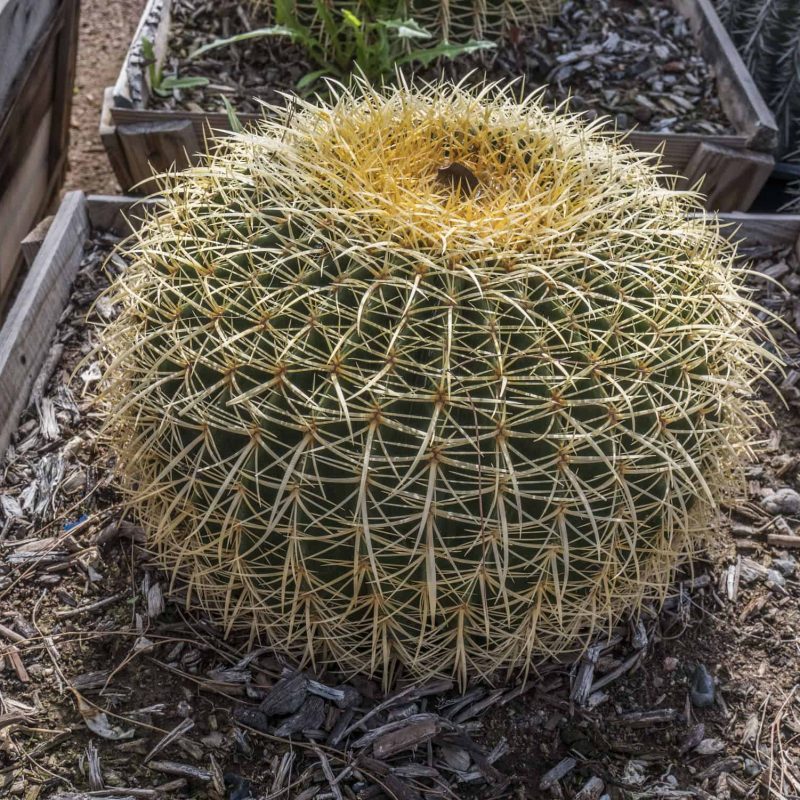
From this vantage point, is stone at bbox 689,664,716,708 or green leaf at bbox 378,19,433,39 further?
green leaf at bbox 378,19,433,39

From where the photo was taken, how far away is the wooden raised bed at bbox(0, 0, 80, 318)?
2.83m

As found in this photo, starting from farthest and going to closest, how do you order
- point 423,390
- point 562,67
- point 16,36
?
point 562,67, point 16,36, point 423,390

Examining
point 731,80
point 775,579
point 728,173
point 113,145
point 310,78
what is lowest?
point 775,579

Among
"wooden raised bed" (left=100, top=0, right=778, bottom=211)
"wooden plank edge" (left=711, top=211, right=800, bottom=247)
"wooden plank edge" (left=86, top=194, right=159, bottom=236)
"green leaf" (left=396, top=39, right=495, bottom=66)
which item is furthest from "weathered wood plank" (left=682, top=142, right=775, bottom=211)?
"wooden plank edge" (left=86, top=194, right=159, bottom=236)

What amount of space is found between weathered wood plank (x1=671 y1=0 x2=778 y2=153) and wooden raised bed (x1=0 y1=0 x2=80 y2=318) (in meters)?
2.60

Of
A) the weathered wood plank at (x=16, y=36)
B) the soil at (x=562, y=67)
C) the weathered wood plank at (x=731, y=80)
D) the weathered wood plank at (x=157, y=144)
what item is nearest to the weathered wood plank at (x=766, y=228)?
the weathered wood plank at (x=731, y=80)

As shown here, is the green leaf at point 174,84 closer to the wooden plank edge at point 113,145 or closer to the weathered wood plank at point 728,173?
the wooden plank edge at point 113,145

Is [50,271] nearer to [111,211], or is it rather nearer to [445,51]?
[111,211]

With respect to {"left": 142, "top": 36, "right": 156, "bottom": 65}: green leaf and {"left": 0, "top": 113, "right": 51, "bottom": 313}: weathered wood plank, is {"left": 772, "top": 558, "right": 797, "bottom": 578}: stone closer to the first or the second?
{"left": 0, "top": 113, "right": 51, "bottom": 313}: weathered wood plank


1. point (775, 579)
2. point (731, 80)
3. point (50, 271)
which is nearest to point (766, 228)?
point (731, 80)

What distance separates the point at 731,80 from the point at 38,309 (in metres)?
2.86

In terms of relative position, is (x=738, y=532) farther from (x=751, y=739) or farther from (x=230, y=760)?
(x=230, y=760)

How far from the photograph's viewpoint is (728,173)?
A: 325cm

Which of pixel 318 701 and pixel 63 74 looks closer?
pixel 318 701
